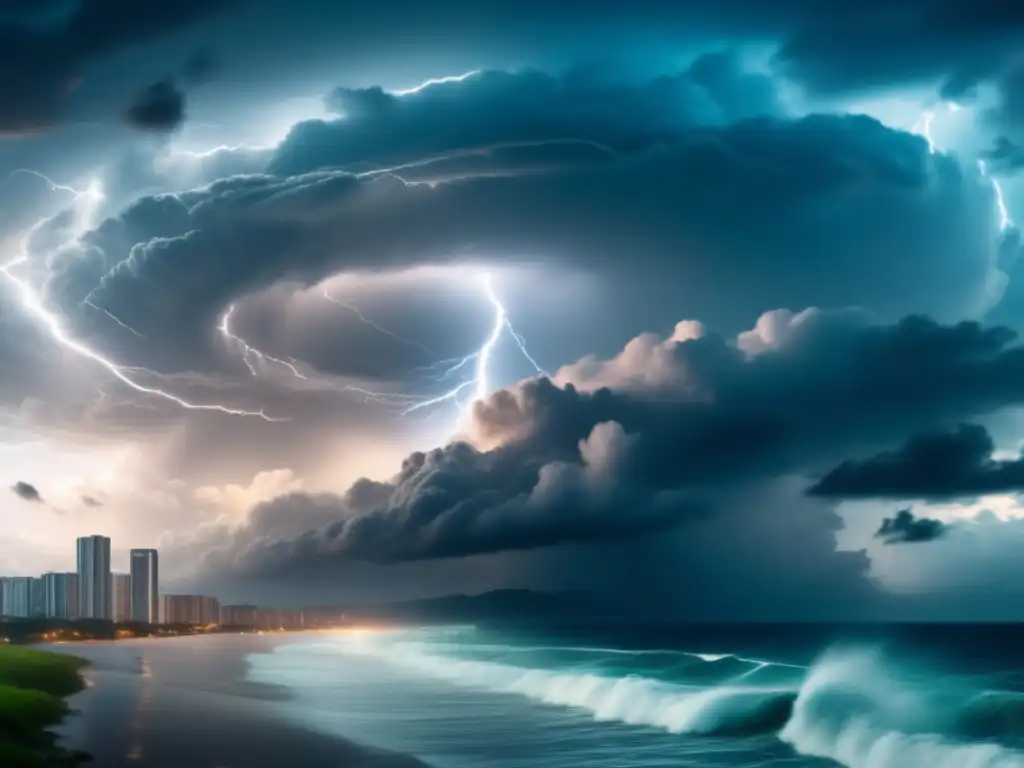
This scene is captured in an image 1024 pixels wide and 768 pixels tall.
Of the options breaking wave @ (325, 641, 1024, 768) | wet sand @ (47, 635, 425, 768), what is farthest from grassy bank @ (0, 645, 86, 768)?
breaking wave @ (325, 641, 1024, 768)

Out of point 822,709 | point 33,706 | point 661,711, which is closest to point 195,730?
point 33,706

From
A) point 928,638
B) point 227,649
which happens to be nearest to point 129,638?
point 227,649

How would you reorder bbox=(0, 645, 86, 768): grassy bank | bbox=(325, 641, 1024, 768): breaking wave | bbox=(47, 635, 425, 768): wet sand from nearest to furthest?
bbox=(0, 645, 86, 768): grassy bank
bbox=(47, 635, 425, 768): wet sand
bbox=(325, 641, 1024, 768): breaking wave

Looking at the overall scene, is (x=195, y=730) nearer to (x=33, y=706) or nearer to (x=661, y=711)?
(x=33, y=706)

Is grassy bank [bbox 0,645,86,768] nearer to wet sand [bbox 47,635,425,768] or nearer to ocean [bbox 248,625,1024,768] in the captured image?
wet sand [bbox 47,635,425,768]

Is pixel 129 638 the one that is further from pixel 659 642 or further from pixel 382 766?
pixel 382 766

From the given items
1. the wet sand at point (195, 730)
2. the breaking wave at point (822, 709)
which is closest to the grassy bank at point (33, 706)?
the wet sand at point (195, 730)

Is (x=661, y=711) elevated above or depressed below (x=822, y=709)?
below
